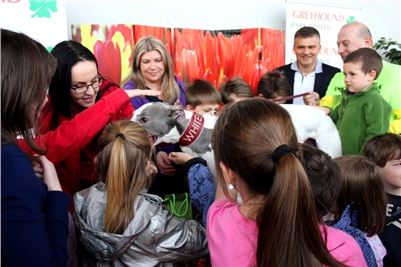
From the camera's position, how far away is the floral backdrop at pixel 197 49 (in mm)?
3627

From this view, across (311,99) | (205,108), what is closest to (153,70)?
(205,108)

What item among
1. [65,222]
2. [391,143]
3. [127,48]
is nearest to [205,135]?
[391,143]

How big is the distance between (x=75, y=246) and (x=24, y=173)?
2.64 feet

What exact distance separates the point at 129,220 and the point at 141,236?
71 mm

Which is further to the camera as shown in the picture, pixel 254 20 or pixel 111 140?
pixel 254 20

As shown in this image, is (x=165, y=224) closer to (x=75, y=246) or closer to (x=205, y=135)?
(x=75, y=246)

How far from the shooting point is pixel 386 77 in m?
2.92

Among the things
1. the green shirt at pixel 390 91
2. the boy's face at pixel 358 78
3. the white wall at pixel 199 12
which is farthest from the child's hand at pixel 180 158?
the white wall at pixel 199 12

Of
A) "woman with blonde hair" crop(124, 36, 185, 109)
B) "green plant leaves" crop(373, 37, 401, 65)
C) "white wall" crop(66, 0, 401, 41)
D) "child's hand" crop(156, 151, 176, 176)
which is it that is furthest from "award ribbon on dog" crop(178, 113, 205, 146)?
"green plant leaves" crop(373, 37, 401, 65)

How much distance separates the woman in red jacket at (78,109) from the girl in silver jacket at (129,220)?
0.25m

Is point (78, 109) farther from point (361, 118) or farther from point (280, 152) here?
point (361, 118)

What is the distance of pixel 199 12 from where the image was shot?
187 inches

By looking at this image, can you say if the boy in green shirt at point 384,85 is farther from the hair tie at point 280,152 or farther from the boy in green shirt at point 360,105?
the hair tie at point 280,152

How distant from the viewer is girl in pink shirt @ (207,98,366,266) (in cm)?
115
